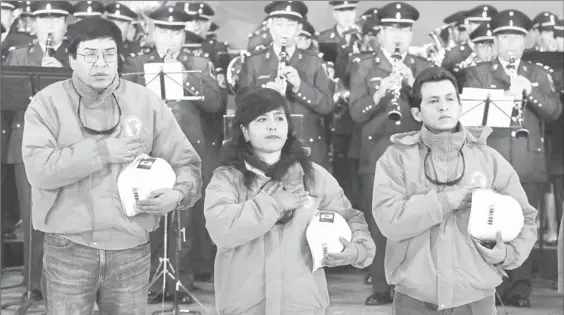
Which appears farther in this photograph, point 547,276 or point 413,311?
point 547,276

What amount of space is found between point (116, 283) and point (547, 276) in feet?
16.8

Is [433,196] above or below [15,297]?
above

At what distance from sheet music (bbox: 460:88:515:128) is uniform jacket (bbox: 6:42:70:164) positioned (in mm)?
3106

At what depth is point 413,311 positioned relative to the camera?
12.9 feet

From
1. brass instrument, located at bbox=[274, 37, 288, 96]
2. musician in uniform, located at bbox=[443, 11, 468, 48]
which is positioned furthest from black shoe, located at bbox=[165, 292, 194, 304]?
musician in uniform, located at bbox=[443, 11, 468, 48]

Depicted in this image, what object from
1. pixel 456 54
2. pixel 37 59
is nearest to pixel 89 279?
pixel 37 59

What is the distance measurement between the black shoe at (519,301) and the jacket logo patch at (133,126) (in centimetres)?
394

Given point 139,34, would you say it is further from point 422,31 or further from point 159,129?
point 159,129

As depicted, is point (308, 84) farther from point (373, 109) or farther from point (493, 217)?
point (493, 217)

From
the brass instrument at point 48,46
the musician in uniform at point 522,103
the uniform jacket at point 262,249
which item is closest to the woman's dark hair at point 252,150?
the uniform jacket at point 262,249

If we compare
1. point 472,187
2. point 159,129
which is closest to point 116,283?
point 159,129

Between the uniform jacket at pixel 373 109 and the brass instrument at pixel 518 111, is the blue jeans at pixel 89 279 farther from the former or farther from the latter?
the brass instrument at pixel 518 111

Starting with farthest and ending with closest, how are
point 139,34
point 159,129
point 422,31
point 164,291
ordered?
point 422,31, point 139,34, point 164,291, point 159,129

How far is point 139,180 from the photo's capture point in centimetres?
385
